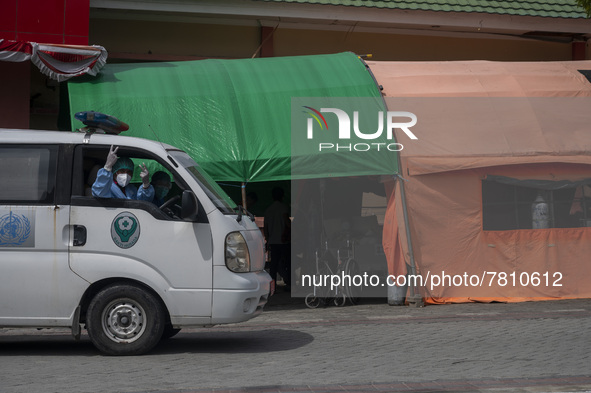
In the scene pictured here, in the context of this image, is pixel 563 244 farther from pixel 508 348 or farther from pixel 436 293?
pixel 508 348

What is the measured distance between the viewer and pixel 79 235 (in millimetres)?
8500

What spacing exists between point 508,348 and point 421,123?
19.0 feet

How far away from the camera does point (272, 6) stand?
16.5m

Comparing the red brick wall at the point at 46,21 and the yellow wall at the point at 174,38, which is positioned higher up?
the yellow wall at the point at 174,38

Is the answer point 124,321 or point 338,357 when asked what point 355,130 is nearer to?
point 338,357

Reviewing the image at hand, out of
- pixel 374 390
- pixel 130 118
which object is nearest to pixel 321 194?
pixel 130 118

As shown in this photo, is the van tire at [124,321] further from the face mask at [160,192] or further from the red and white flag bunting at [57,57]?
the red and white flag bunting at [57,57]

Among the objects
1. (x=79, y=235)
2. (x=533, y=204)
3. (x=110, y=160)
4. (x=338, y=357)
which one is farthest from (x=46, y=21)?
(x=533, y=204)

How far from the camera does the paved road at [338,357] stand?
23.1 ft

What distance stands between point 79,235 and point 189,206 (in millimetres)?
1196

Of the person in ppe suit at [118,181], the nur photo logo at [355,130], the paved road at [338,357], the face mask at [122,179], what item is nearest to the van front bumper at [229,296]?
the paved road at [338,357]

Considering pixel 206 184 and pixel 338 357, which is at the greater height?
pixel 206 184

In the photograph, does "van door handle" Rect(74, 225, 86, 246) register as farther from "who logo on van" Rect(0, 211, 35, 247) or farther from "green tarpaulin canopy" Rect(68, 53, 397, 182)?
"green tarpaulin canopy" Rect(68, 53, 397, 182)

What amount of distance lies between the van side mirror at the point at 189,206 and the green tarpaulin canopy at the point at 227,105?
171 inches
